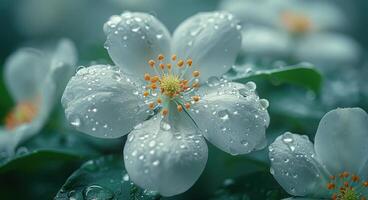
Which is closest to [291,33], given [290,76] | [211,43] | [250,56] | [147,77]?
[250,56]

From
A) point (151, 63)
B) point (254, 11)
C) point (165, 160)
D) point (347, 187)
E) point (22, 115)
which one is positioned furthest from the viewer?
point (254, 11)

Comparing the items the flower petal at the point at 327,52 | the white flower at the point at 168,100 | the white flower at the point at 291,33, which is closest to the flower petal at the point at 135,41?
the white flower at the point at 168,100

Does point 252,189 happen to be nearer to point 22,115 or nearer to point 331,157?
point 331,157

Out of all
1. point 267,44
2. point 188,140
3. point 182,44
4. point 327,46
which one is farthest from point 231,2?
point 188,140

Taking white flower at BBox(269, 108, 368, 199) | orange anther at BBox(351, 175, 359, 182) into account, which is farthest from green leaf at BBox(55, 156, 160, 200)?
orange anther at BBox(351, 175, 359, 182)

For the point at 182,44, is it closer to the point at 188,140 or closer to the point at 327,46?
the point at 188,140

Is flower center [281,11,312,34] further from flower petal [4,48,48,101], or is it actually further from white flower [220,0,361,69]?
flower petal [4,48,48,101]

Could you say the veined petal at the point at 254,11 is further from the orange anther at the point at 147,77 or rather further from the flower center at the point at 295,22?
the orange anther at the point at 147,77
